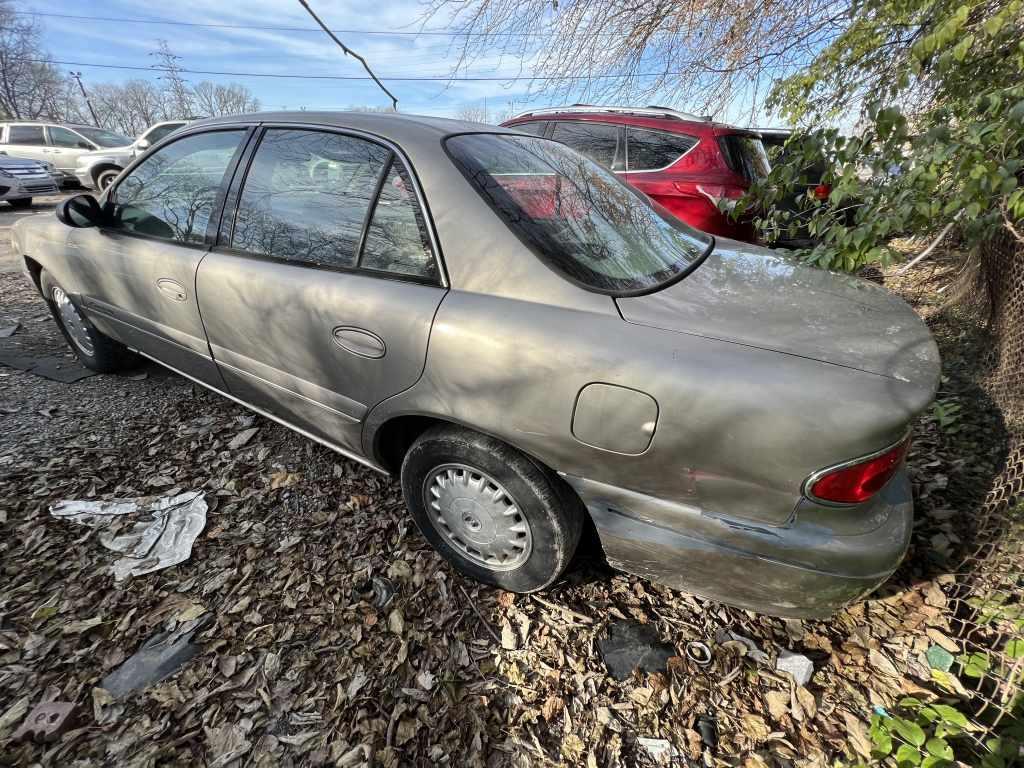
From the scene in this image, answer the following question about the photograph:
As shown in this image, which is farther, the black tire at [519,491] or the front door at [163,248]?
the front door at [163,248]

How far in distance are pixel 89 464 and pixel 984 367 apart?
5.34 meters

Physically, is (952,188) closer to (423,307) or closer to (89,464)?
(423,307)

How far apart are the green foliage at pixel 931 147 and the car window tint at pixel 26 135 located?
17622mm

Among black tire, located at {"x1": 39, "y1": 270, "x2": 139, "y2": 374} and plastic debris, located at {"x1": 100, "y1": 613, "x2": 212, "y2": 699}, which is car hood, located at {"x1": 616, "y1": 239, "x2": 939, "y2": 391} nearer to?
plastic debris, located at {"x1": 100, "y1": 613, "x2": 212, "y2": 699}

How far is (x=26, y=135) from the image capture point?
12.8m

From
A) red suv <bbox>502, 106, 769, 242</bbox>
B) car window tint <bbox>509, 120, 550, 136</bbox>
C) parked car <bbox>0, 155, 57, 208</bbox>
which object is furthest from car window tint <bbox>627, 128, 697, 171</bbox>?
parked car <bbox>0, 155, 57, 208</bbox>

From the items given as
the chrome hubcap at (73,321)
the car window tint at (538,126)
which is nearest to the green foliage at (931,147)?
the car window tint at (538,126)

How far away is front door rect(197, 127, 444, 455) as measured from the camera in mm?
1824

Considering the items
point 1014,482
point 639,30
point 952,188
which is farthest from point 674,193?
point 1014,482

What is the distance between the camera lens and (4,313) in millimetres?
4703

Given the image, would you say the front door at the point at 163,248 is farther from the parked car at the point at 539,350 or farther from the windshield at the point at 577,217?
the windshield at the point at 577,217

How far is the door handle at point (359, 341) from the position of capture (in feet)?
6.06

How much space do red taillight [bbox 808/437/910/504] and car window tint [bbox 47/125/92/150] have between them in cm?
1776

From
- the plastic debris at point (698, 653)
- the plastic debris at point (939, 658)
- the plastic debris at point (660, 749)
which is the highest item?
the plastic debris at point (939, 658)
